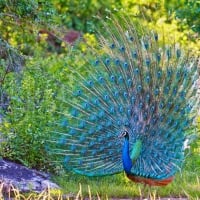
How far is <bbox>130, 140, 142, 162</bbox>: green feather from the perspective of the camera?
8.94 m

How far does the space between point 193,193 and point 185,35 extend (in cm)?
756

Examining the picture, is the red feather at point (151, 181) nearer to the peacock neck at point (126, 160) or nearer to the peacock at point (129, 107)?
the peacock neck at point (126, 160)

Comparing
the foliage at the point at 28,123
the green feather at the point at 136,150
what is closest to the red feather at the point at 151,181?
the green feather at the point at 136,150

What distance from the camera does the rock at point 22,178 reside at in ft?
28.8

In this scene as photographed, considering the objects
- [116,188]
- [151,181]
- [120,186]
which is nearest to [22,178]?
[116,188]

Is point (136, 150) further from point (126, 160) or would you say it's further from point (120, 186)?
point (120, 186)

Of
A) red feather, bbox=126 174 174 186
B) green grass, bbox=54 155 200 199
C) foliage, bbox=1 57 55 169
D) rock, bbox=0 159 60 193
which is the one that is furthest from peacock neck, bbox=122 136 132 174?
foliage, bbox=1 57 55 169

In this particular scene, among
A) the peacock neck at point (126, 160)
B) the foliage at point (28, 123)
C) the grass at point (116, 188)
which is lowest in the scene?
the grass at point (116, 188)

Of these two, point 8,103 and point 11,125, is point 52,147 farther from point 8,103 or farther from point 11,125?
point 8,103

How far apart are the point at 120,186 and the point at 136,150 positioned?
0.67 m

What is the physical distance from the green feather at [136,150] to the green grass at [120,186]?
1.19ft

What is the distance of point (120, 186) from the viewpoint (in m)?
9.46

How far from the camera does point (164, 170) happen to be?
29.3ft

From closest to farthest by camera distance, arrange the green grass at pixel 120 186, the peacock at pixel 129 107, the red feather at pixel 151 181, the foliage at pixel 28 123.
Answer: the red feather at pixel 151 181 < the green grass at pixel 120 186 < the peacock at pixel 129 107 < the foliage at pixel 28 123
